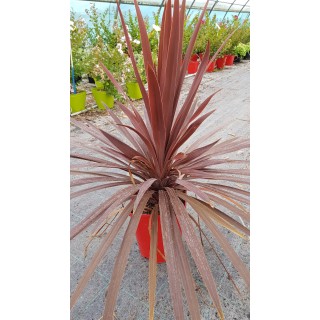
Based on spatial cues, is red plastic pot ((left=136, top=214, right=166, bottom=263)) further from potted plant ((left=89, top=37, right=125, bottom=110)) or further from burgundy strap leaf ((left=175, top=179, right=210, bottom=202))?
potted plant ((left=89, top=37, right=125, bottom=110))

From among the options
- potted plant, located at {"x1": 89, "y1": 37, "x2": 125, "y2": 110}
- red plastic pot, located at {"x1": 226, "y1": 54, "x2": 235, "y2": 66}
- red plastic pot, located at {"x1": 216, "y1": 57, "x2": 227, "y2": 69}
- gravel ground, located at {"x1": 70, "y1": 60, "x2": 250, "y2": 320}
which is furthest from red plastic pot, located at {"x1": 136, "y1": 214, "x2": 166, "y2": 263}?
red plastic pot, located at {"x1": 226, "y1": 54, "x2": 235, "y2": 66}

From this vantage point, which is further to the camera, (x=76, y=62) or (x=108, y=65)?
(x=76, y=62)

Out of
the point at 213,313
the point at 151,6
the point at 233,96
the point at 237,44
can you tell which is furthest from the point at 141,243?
the point at 237,44

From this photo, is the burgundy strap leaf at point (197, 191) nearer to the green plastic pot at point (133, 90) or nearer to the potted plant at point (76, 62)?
the potted plant at point (76, 62)

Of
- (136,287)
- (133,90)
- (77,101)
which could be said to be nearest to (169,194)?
(136,287)

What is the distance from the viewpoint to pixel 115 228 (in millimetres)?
713

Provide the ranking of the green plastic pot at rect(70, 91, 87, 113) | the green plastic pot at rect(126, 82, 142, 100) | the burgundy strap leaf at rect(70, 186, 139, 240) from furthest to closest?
the green plastic pot at rect(126, 82, 142, 100) → the green plastic pot at rect(70, 91, 87, 113) → the burgundy strap leaf at rect(70, 186, 139, 240)

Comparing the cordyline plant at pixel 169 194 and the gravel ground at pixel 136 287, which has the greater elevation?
the cordyline plant at pixel 169 194

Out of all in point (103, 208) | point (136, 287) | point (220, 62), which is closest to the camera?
point (103, 208)

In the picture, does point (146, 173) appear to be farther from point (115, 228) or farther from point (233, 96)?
point (233, 96)

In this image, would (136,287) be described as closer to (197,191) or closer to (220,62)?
(197,191)

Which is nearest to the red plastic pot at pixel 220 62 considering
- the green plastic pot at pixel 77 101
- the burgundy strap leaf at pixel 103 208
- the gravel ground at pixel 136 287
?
the green plastic pot at pixel 77 101

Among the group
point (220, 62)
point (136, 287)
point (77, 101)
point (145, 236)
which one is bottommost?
point (136, 287)
